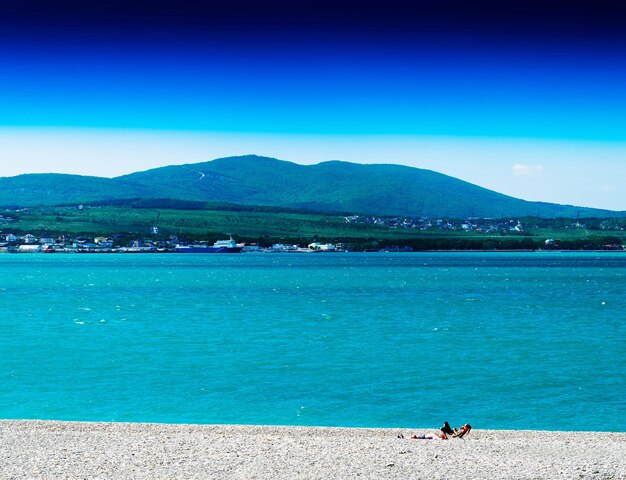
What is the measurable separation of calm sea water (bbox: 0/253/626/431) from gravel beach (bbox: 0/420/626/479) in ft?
16.4

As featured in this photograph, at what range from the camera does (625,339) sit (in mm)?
43656

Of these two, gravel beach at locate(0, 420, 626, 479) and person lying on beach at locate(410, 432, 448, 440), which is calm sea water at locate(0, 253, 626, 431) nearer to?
person lying on beach at locate(410, 432, 448, 440)

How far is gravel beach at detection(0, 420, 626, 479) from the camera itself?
1514cm

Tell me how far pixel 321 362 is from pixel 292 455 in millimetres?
18644

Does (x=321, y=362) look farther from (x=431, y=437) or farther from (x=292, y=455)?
(x=292, y=455)

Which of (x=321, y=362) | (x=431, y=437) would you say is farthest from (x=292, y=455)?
(x=321, y=362)

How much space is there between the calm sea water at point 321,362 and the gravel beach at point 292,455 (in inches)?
197

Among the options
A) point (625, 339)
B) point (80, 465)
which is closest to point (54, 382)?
point (80, 465)

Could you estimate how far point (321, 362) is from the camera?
35.5 m

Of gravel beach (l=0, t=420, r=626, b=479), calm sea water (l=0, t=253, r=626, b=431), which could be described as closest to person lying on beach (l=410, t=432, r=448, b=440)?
gravel beach (l=0, t=420, r=626, b=479)

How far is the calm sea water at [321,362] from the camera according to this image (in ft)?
85.4

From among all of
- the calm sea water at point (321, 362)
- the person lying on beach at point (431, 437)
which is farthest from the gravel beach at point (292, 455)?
the calm sea water at point (321, 362)

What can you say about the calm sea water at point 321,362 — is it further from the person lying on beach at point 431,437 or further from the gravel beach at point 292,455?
the gravel beach at point 292,455

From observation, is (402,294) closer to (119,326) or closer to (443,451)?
(119,326)
